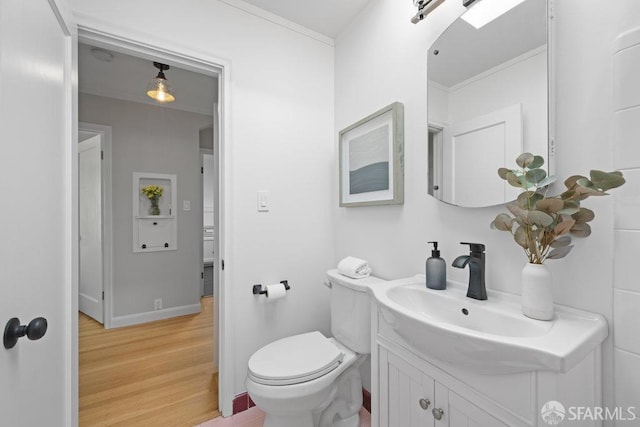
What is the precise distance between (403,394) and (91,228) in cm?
341

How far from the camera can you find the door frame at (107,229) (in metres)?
2.70

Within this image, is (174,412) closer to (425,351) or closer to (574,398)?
(425,351)

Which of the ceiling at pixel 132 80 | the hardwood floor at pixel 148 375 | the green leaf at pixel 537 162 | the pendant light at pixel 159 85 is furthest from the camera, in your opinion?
the ceiling at pixel 132 80

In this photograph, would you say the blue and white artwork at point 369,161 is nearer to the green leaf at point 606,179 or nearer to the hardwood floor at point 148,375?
the green leaf at point 606,179

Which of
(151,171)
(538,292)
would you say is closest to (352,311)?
(538,292)

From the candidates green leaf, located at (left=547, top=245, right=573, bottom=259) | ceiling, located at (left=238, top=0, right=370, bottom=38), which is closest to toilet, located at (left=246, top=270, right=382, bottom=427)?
green leaf, located at (left=547, top=245, right=573, bottom=259)

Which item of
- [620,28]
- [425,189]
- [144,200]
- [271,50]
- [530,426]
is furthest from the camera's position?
[144,200]

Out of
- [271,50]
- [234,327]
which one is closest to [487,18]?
[271,50]

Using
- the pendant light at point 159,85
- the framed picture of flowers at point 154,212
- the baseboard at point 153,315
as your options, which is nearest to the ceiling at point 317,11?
the pendant light at point 159,85

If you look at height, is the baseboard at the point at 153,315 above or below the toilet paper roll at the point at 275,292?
below

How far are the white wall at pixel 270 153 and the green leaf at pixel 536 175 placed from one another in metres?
1.19

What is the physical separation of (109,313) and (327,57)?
314cm

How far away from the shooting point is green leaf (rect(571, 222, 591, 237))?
2.29 ft

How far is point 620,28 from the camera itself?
27.8 inches
